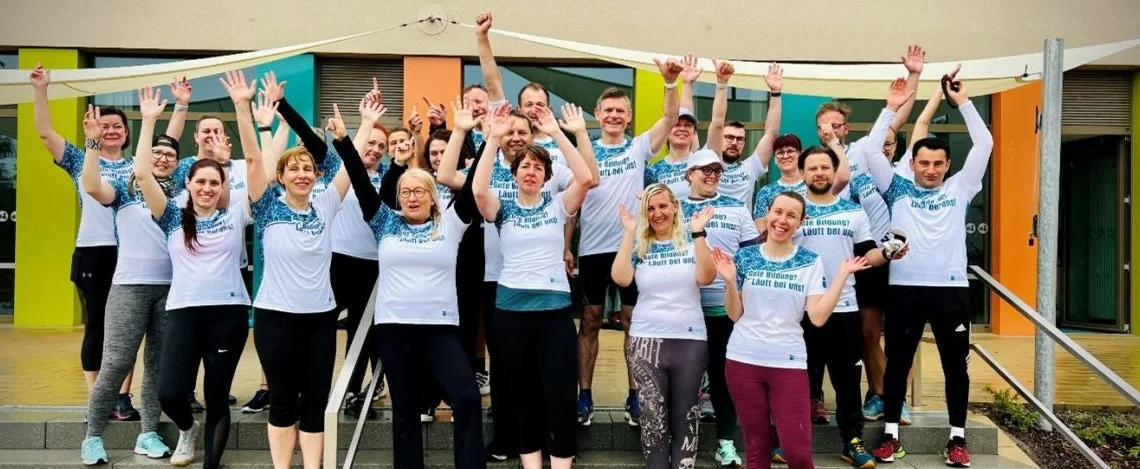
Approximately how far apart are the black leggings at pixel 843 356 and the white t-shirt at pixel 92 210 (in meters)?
4.15

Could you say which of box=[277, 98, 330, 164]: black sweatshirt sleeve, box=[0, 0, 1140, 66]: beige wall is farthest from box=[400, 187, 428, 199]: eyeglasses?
box=[0, 0, 1140, 66]: beige wall

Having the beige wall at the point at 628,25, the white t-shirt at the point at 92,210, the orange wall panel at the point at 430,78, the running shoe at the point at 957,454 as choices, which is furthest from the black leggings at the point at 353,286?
the beige wall at the point at 628,25

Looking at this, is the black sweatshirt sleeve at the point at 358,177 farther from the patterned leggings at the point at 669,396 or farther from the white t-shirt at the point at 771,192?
the white t-shirt at the point at 771,192

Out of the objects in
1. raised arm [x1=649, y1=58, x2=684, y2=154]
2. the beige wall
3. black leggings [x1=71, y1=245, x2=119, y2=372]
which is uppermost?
the beige wall

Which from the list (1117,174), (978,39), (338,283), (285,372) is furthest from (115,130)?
(1117,174)

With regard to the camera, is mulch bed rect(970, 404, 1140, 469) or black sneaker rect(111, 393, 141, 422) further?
mulch bed rect(970, 404, 1140, 469)

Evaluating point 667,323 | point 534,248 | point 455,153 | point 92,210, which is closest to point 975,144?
point 667,323

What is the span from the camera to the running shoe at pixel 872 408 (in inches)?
197

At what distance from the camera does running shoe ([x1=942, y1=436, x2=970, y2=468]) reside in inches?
182

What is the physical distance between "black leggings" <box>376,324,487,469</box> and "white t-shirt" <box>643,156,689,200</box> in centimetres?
158

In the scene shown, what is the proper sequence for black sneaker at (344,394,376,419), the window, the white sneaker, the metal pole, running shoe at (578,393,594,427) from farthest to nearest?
the window
the metal pole
black sneaker at (344,394,376,419)
running shoe at (578,393,594,427)
the white sneaker

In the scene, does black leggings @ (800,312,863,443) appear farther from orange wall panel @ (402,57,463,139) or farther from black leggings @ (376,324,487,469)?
orange wall panel @ (402,57,463,139)

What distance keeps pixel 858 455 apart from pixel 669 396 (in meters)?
1.31

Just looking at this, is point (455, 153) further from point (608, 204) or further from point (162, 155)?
point (162, 155)
